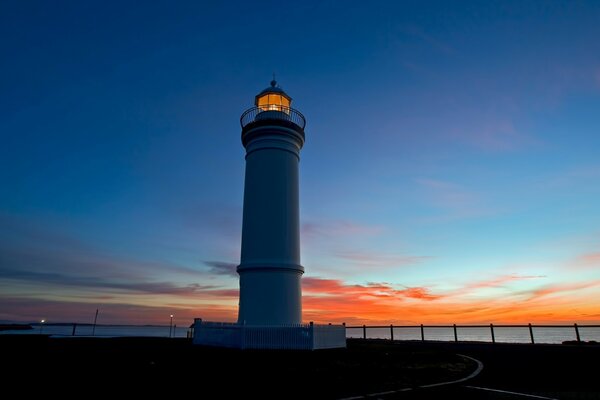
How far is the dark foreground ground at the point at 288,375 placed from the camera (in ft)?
24.8

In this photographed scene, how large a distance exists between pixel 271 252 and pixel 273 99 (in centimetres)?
877

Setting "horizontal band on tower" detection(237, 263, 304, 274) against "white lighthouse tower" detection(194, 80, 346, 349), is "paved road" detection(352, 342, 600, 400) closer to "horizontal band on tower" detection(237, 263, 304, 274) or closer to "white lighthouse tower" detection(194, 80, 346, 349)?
"white lighthouse tower" detection(194, 80, 346, 349)

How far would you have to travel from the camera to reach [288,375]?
31.7 feet

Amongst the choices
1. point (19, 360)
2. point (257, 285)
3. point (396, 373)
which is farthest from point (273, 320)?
point (19, 360)

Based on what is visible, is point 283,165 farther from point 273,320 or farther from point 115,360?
point 115,360

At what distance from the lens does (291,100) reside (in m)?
21.9

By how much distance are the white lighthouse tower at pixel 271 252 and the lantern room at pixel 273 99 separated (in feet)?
1.33

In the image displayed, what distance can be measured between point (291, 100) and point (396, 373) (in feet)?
52.2

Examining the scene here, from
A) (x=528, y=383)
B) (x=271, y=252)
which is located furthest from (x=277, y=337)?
(x=528, y=383)

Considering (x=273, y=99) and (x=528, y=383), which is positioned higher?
(x=273, y=99)

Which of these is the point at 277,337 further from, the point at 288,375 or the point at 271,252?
the point at 288,375

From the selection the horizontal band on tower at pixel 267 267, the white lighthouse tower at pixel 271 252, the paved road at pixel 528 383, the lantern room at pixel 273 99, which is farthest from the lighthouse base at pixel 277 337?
the lantern room at pixel 273 99

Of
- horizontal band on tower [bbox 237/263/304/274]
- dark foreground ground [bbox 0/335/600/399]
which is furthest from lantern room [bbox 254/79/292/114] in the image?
dark foreground ground [bbox 0/335/600/399]

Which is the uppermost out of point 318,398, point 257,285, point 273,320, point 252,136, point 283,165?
point 252,136
